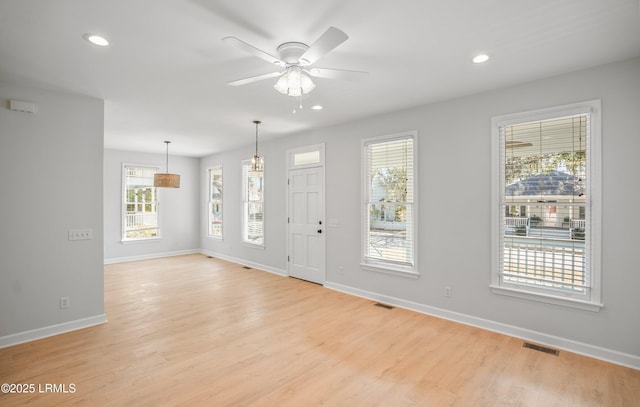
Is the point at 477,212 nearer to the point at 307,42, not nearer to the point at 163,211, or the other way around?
the point at 307,42

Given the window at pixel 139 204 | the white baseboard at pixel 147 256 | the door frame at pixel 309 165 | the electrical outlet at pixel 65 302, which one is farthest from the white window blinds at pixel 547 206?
the window at pixel 139 204

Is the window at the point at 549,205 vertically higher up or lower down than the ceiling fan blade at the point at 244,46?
lower down

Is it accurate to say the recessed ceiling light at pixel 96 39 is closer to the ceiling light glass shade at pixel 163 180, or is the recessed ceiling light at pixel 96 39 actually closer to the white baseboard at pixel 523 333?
the white baseboard at pixel 523 333

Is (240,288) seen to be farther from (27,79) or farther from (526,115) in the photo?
(526,115)

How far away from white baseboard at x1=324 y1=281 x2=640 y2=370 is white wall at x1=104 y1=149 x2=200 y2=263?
18.8 ft

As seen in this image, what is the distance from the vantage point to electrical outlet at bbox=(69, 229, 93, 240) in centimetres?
359

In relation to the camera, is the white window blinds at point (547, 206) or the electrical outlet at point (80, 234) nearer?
the white window blinds at point (547, 206)

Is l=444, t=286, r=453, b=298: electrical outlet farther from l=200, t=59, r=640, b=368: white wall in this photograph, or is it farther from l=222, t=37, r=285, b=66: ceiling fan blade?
l=222, t=37, r=285, b=66: ceiling fan blade

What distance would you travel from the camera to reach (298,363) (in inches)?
111

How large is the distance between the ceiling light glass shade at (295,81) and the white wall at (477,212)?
2198 mm

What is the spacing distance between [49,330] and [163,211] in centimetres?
495

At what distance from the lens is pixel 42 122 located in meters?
3.41

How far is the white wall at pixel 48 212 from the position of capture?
127 inches

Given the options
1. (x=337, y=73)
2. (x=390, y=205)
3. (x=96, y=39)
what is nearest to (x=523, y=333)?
(x=390, y=205)
